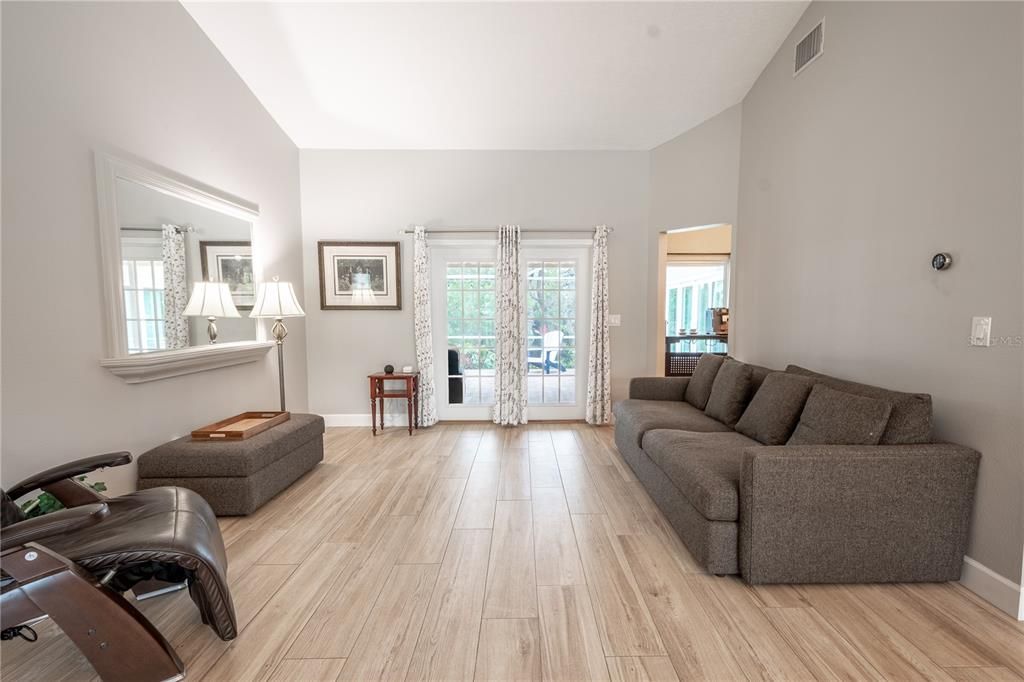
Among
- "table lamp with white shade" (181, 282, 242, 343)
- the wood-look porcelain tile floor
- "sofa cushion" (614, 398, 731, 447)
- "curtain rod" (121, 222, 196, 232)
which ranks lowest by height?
the wood-look porcelain tile floor

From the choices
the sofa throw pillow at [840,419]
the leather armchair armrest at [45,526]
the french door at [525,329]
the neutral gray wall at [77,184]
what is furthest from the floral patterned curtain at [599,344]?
the leather armchair armrest at [45,526]

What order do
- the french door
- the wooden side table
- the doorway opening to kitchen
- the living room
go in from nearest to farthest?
the living room
the wooden side table
the french door
the doorway opening to kitchen

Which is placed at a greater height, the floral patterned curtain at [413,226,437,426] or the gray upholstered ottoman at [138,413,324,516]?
the floral patterned curtain at [413,226,437,426]

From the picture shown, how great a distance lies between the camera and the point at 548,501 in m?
2.83

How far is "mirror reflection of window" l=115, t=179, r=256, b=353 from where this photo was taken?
245 cm

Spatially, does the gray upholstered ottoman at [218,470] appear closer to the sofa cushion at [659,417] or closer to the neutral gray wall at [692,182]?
the sofa cushion at [659,417]

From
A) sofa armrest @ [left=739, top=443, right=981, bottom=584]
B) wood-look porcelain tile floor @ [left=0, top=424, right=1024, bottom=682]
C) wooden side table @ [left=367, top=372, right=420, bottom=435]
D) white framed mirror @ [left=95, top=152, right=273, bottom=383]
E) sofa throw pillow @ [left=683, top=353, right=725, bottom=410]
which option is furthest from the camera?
wooden side table @ [left=367, top=372, right=420, bottom=435]

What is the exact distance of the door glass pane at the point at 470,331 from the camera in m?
4.75

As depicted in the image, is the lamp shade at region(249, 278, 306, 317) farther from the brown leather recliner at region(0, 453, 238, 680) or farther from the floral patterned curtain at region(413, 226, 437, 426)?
the brown leather recliner at region(0, 453, 238, 680)

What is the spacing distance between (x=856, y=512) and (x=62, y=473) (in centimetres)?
351

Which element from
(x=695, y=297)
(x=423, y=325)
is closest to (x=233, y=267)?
(x=423, y=325)

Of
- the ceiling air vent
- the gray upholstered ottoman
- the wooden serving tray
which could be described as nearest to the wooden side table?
the wooden serving tray

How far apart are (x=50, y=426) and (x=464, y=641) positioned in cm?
222

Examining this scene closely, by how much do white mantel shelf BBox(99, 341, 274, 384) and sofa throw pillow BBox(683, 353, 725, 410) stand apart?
3818 mm
